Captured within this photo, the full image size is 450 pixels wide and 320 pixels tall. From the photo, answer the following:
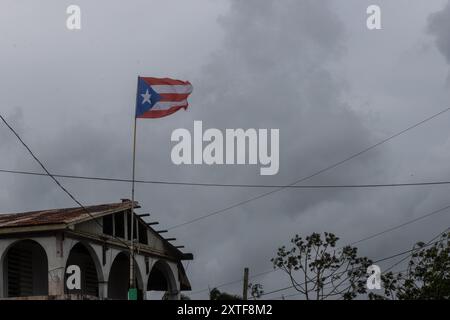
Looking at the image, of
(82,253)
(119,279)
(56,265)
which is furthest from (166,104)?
(119,279)

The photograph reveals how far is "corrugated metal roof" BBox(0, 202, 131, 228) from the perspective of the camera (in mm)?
25547

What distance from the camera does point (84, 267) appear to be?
3125cm

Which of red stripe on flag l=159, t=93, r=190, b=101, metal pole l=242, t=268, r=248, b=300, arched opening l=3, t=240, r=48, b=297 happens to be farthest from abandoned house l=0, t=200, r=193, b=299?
red stripe on flag l=159, t=93, r=190, b=101

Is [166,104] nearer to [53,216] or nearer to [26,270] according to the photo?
[53,216]

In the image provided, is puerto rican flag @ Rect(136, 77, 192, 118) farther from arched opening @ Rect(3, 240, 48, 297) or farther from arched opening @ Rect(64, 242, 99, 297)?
arched opening @ Rect(64, 242, 99, 297)

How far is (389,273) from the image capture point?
4044 cm

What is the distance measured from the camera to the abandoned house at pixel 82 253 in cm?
2517

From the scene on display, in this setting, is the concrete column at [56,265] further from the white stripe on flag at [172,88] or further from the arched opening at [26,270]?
the white stripe on flag at [172,88]

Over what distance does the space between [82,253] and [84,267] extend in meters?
0.65

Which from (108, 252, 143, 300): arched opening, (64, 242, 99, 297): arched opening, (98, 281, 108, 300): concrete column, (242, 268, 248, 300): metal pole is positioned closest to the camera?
(98, 281, 108, 300): concrete column

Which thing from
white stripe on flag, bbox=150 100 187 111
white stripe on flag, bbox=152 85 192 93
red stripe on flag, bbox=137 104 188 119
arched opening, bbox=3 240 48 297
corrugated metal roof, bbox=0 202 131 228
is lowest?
arched opening, bbox=3 240 48 297

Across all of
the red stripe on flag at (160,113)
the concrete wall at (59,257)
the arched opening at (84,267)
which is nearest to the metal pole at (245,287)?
the arched opening at (84,267)

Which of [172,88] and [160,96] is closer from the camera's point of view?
[172,88]
